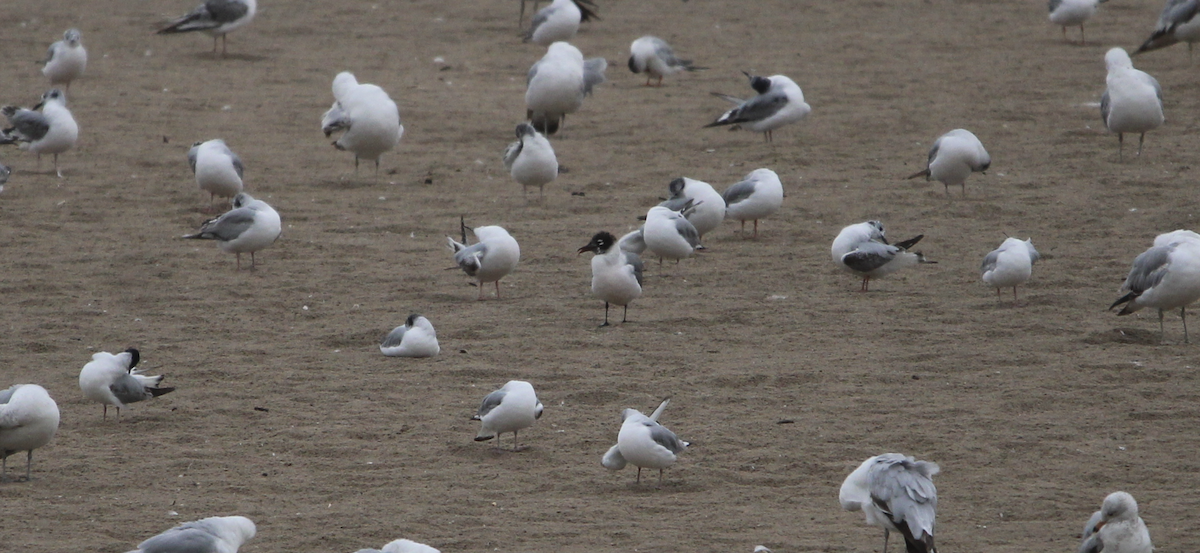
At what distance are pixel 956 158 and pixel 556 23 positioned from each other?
6.83 metres

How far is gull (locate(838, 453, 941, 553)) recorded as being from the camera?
195 inches

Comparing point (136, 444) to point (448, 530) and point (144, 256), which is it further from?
point (144, 256)

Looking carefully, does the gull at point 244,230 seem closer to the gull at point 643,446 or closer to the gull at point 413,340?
the gull at point 413,340

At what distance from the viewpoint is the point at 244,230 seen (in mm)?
9336

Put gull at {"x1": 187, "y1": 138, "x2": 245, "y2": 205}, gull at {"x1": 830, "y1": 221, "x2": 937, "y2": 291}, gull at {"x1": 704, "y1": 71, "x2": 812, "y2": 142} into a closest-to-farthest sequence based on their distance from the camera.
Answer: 1. gull at {"x1": 830, "y1": 221, "x2": 937, "y2": 291}
2. gull at {"x1": 187, "y1": 138, "x2": 245, "y2": 205}
3. gull at {"x1": 704, "y1": 71, "x2": 812, "y2": 142}

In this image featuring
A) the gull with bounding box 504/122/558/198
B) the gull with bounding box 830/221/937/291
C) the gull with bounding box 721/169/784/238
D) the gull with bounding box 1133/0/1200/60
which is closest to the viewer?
the gull with bounding box 830/221/937/291

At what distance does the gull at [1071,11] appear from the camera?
624 inches

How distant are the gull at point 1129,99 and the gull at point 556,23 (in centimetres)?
670

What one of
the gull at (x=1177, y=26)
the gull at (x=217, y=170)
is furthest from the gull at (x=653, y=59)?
the gull at (x=217, y=170)

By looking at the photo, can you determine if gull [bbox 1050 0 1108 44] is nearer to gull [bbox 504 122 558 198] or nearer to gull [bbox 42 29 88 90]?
gull [bbox 504 122 558 198]

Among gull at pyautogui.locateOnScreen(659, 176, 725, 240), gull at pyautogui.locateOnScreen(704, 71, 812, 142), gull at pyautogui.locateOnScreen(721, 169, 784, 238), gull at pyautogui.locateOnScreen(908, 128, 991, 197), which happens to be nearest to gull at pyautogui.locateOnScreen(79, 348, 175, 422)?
gull at pyautogui.locateOnScreen(659, 176, 725, 240)

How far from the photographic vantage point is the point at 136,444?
6.58 m

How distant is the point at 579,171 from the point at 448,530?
689 cm

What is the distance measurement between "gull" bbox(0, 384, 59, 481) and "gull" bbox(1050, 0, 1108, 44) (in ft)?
42.9
